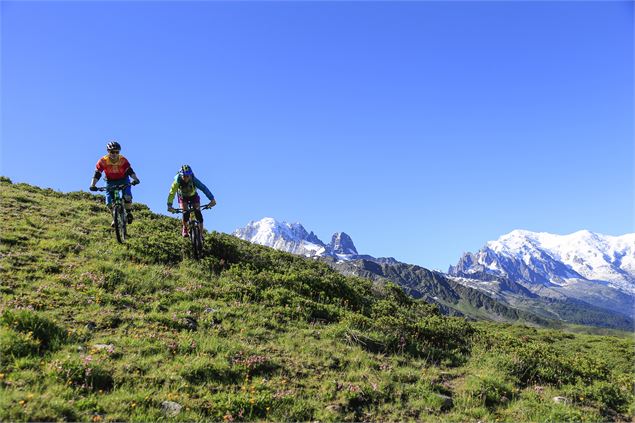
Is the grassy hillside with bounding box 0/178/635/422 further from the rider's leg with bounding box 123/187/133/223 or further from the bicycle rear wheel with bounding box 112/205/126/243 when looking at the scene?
the rider's leg with bounding box 123/187/133/223

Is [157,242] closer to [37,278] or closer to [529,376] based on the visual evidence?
[37,278]

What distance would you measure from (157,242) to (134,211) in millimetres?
7808

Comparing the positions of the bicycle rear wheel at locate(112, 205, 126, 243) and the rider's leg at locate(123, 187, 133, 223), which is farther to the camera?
the rider's leg at locate(123, 187, 133, 223)

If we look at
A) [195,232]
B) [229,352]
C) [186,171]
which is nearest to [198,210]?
[195,232]

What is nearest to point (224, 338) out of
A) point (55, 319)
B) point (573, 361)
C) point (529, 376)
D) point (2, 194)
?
point (55, 319)

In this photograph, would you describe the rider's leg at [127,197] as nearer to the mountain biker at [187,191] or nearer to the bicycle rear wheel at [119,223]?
the bicycle rear wheel at [119,223]

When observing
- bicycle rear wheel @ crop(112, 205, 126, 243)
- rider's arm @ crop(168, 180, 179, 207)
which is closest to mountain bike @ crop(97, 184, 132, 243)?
bicycle rear wheel @ crop(112, 205, 126, 243)

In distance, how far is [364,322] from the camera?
50.2 feet

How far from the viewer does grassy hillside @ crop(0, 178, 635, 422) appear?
29.0ft

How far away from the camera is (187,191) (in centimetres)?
1922

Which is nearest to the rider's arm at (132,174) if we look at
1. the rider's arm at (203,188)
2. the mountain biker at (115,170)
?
the mountain biker at (115,170)

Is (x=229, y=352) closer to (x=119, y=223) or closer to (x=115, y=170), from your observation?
(x=119, y=223)

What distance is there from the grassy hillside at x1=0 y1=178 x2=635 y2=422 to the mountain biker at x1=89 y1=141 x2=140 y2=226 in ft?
6.81

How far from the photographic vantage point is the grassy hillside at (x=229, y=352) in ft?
29.0
